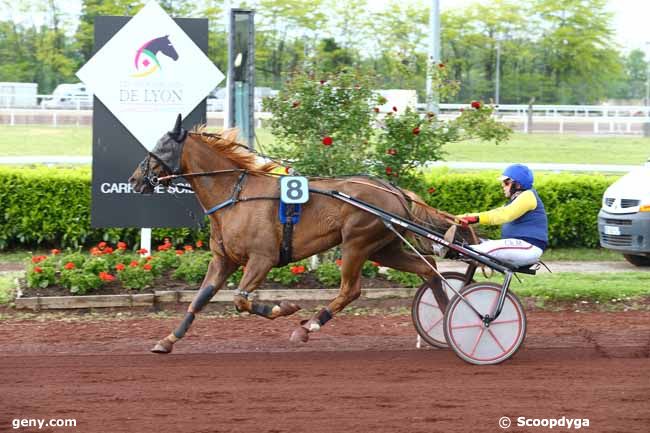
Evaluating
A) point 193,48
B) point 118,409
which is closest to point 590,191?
point 193,48

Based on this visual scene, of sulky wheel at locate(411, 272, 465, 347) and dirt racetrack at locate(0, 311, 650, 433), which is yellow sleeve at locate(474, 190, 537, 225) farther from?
dirt racetrack at locate(0, 311, 650, 433)

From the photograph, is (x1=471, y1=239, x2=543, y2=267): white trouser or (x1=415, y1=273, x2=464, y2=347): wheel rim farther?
(x1=415, y1=273, x2=464, y2=347): wheel rim

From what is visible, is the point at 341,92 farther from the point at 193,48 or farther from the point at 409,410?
the point at 409,410

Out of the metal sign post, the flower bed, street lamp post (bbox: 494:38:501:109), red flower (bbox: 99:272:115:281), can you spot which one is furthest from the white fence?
red flower (bbox: 99:272:115:281)

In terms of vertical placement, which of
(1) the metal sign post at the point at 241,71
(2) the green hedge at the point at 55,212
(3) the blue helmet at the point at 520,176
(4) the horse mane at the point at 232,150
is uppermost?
(1) the metal sign post at the point at 241,71

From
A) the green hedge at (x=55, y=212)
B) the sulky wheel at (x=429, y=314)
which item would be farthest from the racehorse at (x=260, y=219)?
the green hedge at (x=55, y=212)

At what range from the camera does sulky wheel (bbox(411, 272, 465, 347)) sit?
7855 millimetres

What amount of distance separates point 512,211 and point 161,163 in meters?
2.82

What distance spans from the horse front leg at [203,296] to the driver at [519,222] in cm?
201

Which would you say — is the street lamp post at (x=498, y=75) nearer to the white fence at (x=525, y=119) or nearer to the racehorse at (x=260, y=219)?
the white fence at (x=525, y=119)

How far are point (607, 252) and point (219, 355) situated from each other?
8.04 metres

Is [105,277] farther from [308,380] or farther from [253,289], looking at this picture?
[308,380]

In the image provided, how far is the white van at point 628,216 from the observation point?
12.0 m

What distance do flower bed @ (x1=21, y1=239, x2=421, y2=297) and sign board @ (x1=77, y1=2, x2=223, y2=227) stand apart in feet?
1.81
